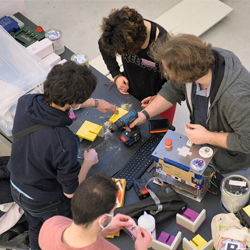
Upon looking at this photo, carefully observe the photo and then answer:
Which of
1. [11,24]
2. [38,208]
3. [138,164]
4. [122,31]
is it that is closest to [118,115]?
[138,164]

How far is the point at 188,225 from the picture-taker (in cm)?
162

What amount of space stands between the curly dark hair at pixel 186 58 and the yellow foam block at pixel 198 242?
807mm

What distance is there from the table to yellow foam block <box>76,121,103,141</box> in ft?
0.18

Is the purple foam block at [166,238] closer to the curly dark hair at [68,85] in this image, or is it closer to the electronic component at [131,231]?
the electronic component at [131,231]

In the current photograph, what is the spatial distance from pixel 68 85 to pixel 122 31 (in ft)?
1.92

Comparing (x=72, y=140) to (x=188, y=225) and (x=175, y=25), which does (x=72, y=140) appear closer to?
(x=188, y=225)

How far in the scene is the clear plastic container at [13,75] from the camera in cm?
226

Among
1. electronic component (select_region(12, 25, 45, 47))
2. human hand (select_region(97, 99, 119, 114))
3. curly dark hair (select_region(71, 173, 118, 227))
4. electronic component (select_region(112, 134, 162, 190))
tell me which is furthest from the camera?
electronic component (select_region(12, 25, 45, 47))

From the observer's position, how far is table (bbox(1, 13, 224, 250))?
1.65m

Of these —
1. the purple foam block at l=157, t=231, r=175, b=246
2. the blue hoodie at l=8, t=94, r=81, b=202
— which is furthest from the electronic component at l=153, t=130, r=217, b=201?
the blue hoodie at l=8, t=94, r=81, b=202

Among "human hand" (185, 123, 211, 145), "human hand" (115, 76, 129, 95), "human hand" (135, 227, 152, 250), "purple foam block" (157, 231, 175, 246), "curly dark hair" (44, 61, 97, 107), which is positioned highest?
"curly dark hair" (44, 61, 97, 107)

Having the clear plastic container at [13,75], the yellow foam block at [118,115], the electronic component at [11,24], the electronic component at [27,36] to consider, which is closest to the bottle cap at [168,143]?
the yellow foam block at [118,115]

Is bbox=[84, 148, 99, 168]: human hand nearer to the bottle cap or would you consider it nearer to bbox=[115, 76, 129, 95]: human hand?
the bottle cap

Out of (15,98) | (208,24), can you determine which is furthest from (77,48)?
(15,98)
